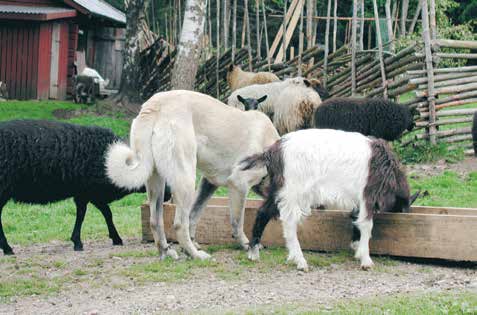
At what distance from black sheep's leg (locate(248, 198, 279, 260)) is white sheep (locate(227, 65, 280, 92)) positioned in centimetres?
976

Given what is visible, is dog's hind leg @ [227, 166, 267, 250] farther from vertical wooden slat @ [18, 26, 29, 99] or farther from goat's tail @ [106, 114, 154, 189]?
vertical wooden slat @ [18, 26, 29, 99]

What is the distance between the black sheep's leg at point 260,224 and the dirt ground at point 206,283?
18 centimetres

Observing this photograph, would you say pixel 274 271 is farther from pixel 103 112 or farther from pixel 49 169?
pixel 103 112

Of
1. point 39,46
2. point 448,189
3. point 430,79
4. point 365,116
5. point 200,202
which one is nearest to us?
point 200,202

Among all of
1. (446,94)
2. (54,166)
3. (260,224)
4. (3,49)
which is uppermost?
(3,49)

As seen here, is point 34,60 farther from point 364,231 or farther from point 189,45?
point 364,231

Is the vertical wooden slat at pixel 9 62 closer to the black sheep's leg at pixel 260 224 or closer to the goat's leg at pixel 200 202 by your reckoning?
the goat's leg at pixel 200 202

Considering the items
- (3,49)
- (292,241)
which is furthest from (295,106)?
(3,49)

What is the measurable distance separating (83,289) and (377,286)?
224cm

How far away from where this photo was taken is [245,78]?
58.5 feet

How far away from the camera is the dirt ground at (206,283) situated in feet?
19.6

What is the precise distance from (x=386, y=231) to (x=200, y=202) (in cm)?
185

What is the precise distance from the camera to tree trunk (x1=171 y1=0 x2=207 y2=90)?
623 inches

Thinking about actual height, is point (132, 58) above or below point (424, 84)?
above
